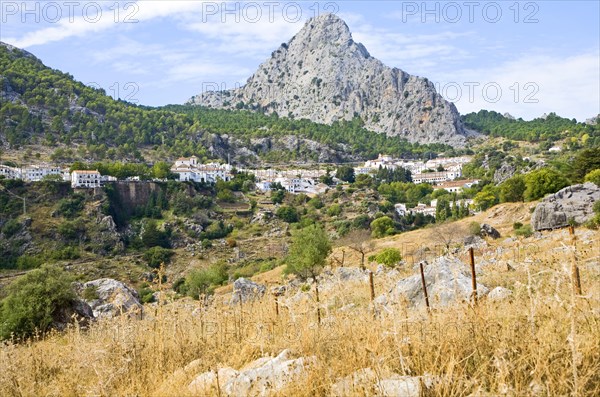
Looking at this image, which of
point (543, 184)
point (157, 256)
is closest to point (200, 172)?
point (157, 256)

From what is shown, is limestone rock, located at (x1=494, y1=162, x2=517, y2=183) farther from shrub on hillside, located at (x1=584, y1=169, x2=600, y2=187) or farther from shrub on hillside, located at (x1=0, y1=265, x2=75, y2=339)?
shrub on hillside, located at (x1=0, y1=265, x2=75, y2=339)

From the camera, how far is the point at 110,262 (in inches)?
1961

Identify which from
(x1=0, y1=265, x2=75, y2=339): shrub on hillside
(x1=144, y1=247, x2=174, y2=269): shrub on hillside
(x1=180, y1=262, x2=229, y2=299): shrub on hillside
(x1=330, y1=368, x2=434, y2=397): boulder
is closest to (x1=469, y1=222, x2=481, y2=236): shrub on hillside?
(x1=180, y1=262, x2=229, y2=299): shrub on hillside

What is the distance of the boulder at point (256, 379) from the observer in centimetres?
316

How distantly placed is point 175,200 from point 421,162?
73563mm

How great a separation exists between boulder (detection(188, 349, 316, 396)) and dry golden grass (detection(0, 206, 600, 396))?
0.32ft

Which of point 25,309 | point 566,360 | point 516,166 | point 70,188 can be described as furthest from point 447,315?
point 516,166

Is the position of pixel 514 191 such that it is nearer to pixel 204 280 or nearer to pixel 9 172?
pixel 204 280

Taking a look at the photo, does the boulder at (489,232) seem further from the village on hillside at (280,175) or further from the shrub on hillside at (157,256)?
the village on hillside at (280,175)

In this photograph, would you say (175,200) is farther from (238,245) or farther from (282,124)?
(282,124)

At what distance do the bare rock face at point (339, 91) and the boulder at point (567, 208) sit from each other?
4396 inches

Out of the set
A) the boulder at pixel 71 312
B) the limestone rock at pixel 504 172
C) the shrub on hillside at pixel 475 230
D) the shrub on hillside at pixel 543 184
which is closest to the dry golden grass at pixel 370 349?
the boulder at pixel 71 312

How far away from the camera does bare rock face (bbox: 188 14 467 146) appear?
15050cm

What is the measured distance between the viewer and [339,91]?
16662cm
